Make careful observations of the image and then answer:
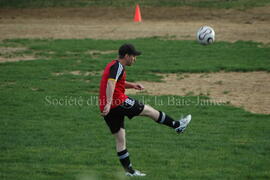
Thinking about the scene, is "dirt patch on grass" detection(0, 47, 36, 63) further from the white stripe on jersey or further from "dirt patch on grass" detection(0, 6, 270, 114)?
the white stripe on jersey

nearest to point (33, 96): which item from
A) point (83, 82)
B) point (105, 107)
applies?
point (83, 82)

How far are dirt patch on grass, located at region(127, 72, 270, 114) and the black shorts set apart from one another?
5.91m

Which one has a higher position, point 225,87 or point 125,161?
point 125,161

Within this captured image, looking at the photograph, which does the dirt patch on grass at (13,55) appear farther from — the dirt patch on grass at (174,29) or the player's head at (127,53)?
the player's head at (127,53)

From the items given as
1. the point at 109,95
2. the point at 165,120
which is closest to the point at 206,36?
the point at 165,120

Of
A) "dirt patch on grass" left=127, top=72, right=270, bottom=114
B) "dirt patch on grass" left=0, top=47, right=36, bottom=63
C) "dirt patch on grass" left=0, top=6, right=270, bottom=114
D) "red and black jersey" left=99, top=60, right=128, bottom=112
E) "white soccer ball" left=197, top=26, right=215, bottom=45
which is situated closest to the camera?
"red and black jersey" left=99, top=60, right=128, bottom=112

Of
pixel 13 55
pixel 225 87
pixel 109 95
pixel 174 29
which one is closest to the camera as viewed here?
pixel 109 95

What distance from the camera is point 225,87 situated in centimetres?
1602

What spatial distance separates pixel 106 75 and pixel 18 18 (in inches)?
974

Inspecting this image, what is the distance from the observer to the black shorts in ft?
27.4

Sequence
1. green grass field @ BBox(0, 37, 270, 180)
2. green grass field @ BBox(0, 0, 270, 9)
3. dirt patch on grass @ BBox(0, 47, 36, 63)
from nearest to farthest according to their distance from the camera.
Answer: green grass field @ BBox(0, 37, 270, 180) → dirt patch on grass @ BBox(0, 47, 36, 63) → green grass field @ BBox(0, 0, 270, 9)

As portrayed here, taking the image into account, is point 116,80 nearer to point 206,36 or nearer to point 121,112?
point 121,112

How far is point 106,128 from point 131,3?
964 inches

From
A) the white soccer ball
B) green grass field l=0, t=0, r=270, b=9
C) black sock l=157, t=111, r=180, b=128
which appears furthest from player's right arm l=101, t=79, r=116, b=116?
green grass field l=0, t=0, r=270, b=9
